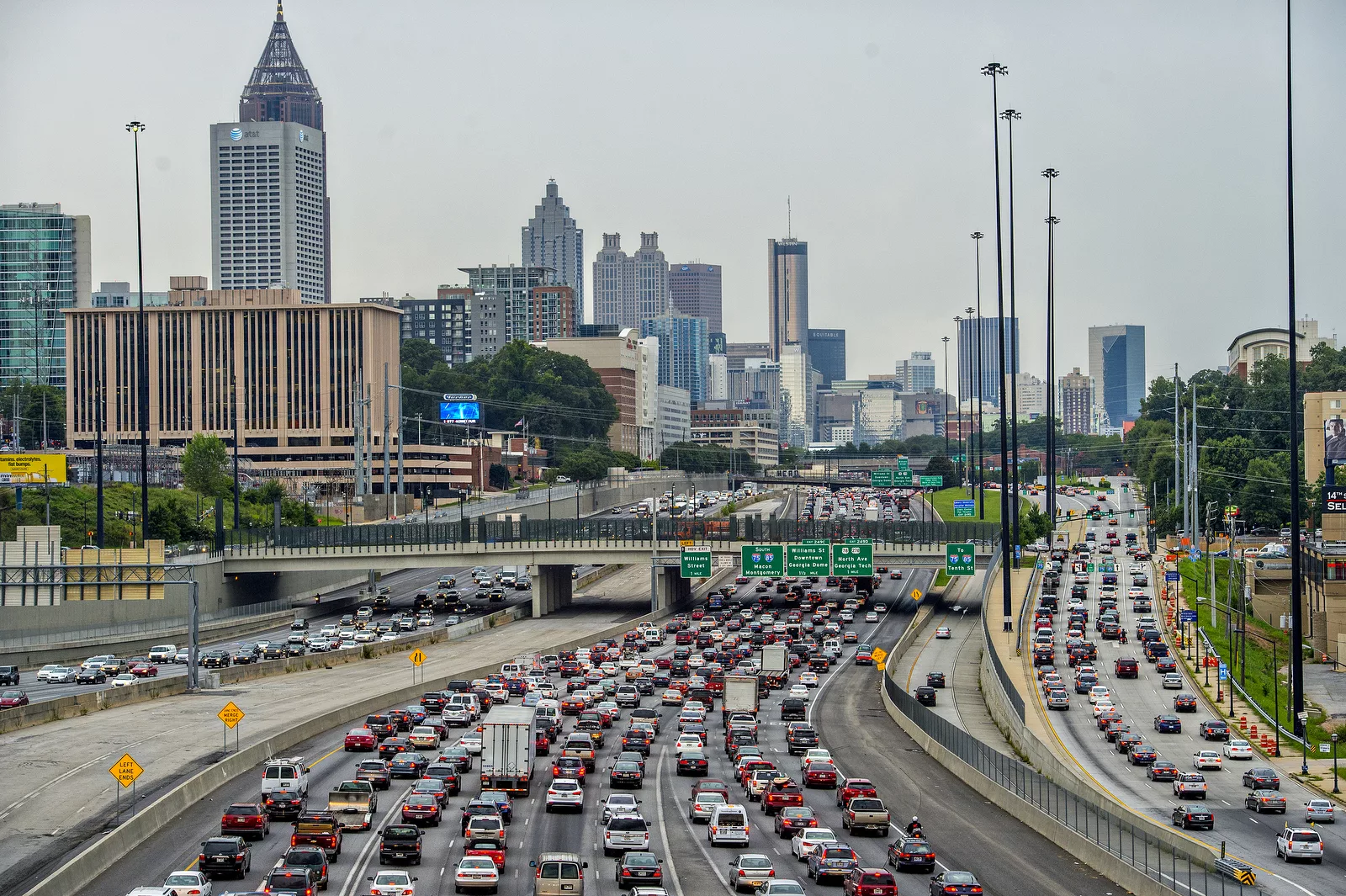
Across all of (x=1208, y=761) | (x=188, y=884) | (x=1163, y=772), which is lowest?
(x=1208, y=761)

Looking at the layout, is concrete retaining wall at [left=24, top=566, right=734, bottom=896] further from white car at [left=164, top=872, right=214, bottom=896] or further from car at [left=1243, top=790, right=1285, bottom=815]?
car at [left=1243, top=790, right=1285, bottom=815]

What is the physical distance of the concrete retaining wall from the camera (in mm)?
37219

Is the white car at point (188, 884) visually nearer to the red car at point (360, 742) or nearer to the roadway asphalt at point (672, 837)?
the roadway asphalt at point (672, 837)

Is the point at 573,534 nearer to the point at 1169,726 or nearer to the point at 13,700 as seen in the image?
the point at 13,700

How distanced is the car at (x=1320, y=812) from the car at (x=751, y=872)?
67.2ft

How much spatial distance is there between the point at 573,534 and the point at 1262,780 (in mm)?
72984

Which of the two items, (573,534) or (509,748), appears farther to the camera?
(573,534)

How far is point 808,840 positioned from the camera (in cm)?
4084

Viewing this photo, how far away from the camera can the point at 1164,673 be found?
8438 cm

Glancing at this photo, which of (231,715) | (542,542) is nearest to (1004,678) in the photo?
(231,715)

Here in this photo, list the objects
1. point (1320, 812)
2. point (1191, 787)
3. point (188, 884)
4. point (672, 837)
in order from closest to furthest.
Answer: point (188, 884), point (672, 837), point (1320, 812), point (1191, 787)

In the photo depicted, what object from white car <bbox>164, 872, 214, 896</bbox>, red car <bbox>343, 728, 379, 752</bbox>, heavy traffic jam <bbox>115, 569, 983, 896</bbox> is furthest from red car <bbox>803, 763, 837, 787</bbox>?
white car <bbox>164, 872, 214, 896</bbox>

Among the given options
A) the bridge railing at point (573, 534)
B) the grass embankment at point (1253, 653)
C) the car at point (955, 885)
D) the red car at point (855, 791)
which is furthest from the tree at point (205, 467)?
the car at point (955, 885)

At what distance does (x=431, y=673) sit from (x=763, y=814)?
4265 centimetres
